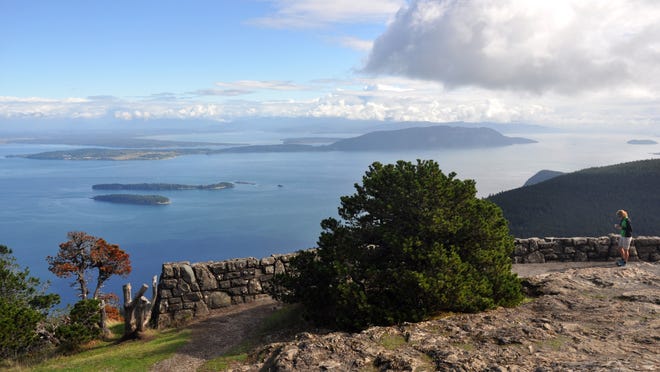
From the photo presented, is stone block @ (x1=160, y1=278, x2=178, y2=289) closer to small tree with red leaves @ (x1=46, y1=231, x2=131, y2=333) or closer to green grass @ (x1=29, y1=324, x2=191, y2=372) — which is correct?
green grass @ (x1=29, y1=324, x2=191, y2=372)

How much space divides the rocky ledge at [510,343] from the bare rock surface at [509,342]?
0.02 metres

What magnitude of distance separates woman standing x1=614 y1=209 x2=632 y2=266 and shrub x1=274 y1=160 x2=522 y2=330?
533 cm

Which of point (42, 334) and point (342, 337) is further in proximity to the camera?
point (42, 334)

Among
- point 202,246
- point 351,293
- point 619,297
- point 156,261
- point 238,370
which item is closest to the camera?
point 238,370

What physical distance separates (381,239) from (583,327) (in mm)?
4469

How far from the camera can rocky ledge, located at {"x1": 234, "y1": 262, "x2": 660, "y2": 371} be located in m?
6.80

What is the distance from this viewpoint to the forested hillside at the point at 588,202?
74.7m

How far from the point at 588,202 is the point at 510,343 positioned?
8875 centimetres

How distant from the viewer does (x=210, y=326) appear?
40.4ft

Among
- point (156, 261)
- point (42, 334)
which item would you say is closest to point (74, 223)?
point (156, 261)

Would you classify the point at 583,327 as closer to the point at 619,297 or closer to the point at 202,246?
the point at 619,297

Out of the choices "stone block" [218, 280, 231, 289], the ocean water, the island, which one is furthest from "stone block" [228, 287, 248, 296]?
the island

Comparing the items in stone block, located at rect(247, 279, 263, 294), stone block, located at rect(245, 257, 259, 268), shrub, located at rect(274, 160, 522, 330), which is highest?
shrub, located at rect(274, 160, 522, 330)

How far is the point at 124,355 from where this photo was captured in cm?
1050
